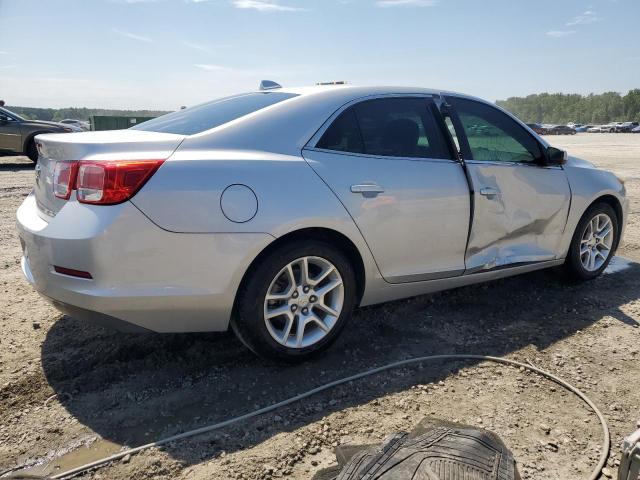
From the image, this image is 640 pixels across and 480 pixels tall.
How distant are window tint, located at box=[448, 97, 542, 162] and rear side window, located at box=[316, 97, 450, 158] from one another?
0.30m

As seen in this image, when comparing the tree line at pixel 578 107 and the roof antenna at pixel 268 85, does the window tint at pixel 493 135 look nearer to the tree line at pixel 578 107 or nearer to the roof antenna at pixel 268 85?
the roof antenna at pixel 268 85

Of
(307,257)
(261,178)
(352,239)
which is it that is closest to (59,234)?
(261,178)

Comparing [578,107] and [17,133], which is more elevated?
[578,107]

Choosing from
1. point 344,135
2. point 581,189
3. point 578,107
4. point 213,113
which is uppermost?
point 578,107

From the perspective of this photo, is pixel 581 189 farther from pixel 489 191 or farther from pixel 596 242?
pixel 489 191

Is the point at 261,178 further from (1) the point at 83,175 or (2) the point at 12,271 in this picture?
(2) the point at 12,271

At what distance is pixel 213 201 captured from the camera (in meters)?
2.60

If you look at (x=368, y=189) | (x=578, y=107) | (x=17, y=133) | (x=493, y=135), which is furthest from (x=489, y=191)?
(x=578, y=107)

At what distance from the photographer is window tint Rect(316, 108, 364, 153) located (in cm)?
309

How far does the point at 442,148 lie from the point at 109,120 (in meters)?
17.8

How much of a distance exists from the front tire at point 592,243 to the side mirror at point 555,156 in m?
0.57

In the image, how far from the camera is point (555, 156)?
4172mm

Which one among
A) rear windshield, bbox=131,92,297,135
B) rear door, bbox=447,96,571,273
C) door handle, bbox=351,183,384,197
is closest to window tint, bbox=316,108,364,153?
door handle, bbox=351,183,384,197

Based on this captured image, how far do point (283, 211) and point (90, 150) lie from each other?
0.99m
